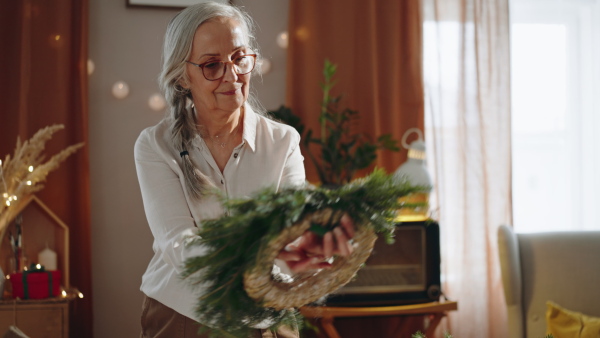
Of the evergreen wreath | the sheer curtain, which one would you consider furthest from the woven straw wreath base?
the sheer curtain

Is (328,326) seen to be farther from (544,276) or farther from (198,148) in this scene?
(198,148)

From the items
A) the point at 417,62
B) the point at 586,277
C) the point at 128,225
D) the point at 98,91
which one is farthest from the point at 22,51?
the point at 586,277

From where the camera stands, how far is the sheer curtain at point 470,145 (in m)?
3.57

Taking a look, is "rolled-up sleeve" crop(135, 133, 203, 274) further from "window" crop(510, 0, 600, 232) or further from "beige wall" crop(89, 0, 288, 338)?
"window" crop(510, 0, 600, 232)

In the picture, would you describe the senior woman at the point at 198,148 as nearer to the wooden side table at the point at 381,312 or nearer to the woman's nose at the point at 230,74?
the woman's nose at the point at 230,74

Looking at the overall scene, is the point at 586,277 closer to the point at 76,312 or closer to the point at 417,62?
the point at 417,62

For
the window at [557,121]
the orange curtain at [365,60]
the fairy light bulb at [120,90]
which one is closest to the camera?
the fairy light bulb at [120,90]

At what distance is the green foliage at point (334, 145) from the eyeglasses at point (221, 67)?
5.82 feet

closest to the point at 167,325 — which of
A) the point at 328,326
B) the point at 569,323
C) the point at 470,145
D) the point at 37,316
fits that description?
the point at 37,316

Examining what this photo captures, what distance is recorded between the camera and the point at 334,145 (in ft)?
10.7

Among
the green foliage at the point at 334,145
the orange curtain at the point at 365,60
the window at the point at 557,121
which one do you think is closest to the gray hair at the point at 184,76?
the green foliage at the point at 334,145

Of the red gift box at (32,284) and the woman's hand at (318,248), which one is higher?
the woman's hand at (318,248)

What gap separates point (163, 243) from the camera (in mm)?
1352

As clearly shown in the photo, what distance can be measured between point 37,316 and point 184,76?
1.67 m
